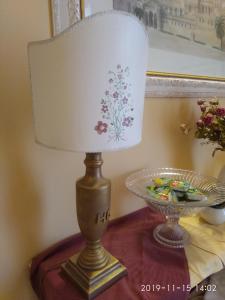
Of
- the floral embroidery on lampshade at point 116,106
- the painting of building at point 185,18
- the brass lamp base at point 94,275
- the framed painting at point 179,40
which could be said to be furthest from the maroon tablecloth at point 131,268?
the painting of building at point 185,18

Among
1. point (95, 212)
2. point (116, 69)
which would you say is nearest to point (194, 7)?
point (116, 69)

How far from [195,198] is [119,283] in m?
0.36

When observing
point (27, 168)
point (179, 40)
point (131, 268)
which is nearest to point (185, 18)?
point (179, 40)

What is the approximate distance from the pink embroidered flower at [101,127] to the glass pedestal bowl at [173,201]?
0.36 m

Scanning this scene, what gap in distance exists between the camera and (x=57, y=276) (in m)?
0.67

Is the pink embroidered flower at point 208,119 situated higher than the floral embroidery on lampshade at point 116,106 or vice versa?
the floral embroidery on lampshade at point 116,106

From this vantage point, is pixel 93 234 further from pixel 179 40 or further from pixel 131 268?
pixel 179 40

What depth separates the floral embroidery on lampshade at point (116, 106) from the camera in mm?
452

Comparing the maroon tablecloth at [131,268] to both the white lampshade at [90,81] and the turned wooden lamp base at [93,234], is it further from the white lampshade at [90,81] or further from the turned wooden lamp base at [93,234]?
the white lampshade at [90,81]

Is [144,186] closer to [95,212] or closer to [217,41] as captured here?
[95,212]

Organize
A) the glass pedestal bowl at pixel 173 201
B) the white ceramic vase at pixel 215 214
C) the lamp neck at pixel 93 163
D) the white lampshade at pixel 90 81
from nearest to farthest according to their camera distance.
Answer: the white lampshade at pixel 90 81 → the lamp neck at pixel 93 163 → the glass pedestal bowl at pixel 173 201 → the white ceramic vase at pixel 215 214

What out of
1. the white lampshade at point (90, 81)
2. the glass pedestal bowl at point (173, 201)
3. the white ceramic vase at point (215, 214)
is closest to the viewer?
the white lampshade at point (90, 81)

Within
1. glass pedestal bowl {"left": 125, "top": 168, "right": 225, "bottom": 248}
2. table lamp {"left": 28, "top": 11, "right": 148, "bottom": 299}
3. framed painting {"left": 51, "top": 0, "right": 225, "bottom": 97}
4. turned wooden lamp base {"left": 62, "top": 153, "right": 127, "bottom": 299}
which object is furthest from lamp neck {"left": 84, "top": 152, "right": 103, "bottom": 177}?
framed painting {"left": 51, "top": 0, "right": 225, "bottom": 97}

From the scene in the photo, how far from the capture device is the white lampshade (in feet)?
1.39
